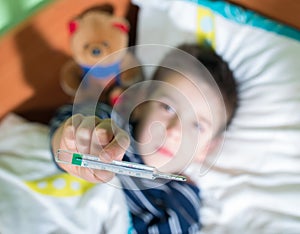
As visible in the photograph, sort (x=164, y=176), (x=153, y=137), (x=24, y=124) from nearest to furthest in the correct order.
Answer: (x=164, y=176)
(x=153, y=137)
(x=24, y=124)

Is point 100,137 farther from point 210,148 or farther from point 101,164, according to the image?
point 210,148

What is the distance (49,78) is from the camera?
1.03 meters

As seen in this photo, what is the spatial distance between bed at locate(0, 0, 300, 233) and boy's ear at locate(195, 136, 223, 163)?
1 cm

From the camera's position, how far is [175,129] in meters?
0.87

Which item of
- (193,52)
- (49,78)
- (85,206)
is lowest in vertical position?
(85,206)

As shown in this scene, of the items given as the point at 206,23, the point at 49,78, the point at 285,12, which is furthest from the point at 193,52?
the point at 49,78

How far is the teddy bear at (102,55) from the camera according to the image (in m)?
0.97

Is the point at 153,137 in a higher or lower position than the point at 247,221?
higher

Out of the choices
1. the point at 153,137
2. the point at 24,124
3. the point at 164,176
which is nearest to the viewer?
the point at 164,176

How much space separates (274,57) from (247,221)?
29 cm

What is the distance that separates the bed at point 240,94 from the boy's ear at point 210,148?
0.5 inches

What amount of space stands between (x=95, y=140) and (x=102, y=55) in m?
0.32

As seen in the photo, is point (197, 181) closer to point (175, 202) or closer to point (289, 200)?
point (175, 202)

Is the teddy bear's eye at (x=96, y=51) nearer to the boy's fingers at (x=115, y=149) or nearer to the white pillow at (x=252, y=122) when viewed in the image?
the white pillow at (x=252, y=122)
